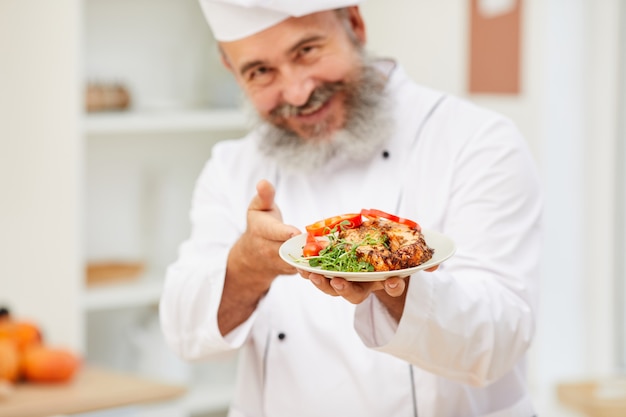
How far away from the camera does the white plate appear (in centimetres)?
123

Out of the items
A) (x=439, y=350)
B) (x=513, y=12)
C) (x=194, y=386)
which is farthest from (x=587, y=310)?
(x=439, y=350)

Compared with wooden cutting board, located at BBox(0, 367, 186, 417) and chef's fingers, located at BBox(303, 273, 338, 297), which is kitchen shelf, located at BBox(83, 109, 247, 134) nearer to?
wooden cutting board, located at BBox(0, 367, 186, 417)

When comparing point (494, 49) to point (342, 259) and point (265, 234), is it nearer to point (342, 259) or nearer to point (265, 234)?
point (265, 234)

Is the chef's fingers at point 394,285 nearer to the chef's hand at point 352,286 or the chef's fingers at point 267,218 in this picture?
the chef's hand at point 352,286

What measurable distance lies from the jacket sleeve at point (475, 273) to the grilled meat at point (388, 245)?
0.10 m

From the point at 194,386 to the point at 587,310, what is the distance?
1.33 meters

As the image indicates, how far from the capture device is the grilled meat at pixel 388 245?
1.29m

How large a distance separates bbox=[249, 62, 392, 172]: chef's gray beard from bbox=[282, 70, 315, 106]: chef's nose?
19 millimetres

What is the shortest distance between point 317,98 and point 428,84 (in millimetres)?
1804

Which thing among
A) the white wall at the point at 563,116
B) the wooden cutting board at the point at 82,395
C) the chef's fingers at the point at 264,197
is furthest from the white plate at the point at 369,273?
the white wall at the point at 563,116

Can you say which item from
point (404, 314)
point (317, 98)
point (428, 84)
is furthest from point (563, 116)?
point (404, 314)

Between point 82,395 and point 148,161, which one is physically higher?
point 148,161

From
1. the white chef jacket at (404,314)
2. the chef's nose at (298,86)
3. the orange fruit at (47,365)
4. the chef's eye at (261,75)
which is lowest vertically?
the orange fruit at (47,365)

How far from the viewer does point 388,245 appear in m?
1.32
